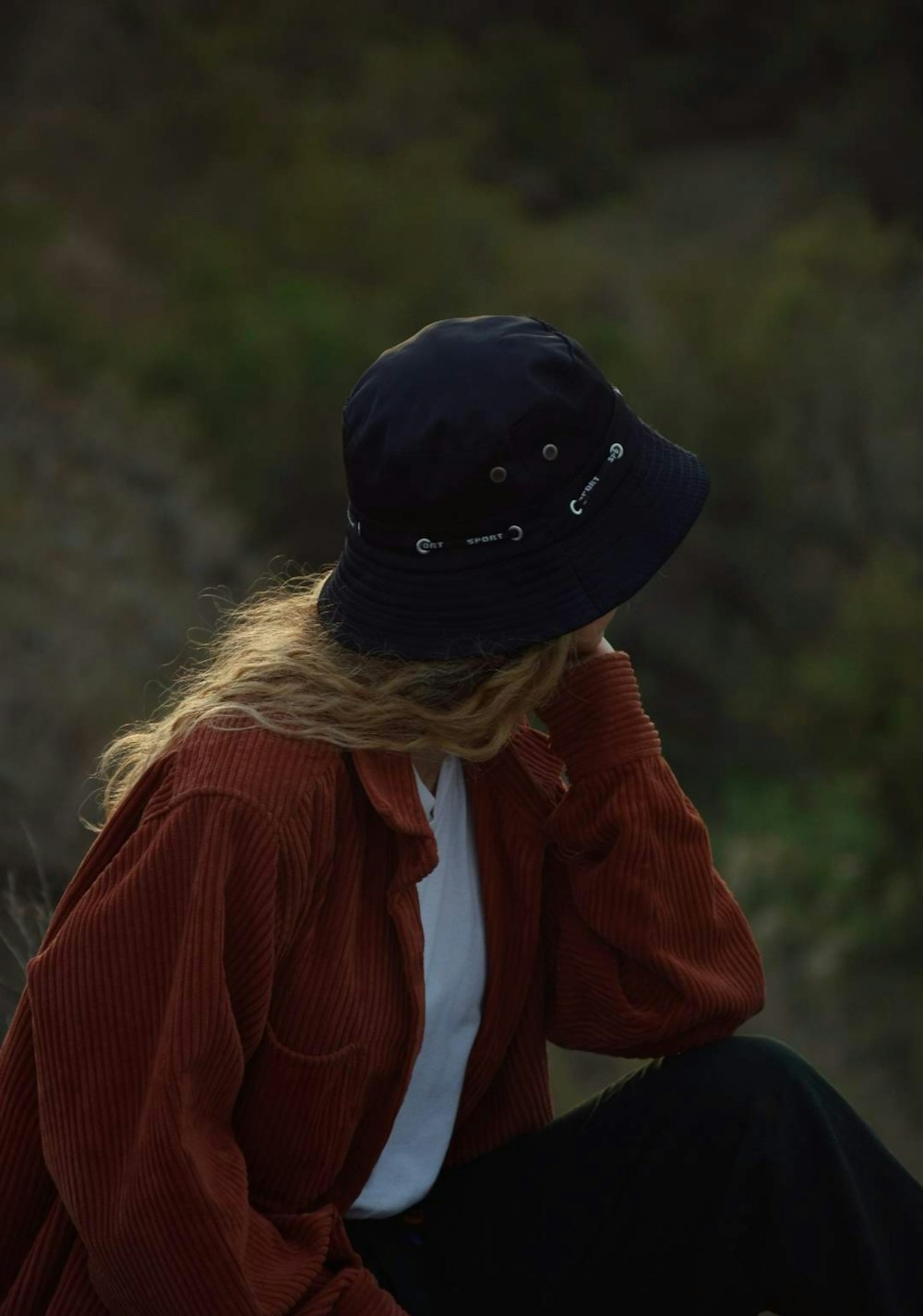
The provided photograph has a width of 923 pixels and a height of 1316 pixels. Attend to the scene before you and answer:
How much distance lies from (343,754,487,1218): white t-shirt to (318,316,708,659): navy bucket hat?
17 cm

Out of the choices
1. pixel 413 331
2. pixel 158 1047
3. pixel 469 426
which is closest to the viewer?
pixel 158 1047

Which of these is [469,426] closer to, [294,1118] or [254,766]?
[254,766]

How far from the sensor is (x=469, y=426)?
1.50 metres

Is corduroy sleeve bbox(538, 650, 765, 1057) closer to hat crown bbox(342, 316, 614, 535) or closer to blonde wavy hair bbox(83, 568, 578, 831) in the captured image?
blonde wavy hair bbox(83, 568, 578, 831)

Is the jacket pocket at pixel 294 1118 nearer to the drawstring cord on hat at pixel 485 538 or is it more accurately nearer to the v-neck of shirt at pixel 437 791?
the v-neck of shirt at pixel 437 791

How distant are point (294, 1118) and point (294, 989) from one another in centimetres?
13

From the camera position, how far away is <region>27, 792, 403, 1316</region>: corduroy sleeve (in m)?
1.38

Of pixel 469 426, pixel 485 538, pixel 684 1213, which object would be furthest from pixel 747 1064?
pixel 469 426

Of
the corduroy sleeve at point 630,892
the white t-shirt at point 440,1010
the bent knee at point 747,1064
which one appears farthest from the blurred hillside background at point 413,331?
the bent knee at point 747,1064

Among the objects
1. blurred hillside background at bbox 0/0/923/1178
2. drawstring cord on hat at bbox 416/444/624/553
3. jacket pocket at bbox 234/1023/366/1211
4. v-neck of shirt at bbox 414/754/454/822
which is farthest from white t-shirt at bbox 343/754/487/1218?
blurred hillside background at bbox 0/0/923/1178

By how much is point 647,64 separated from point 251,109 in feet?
29.3

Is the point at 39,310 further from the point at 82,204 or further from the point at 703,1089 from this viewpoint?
the point at 703,1089

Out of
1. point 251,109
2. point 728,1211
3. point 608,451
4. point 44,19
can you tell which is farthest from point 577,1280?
point 44,19

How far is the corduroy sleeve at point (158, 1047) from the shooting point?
1376 mm
